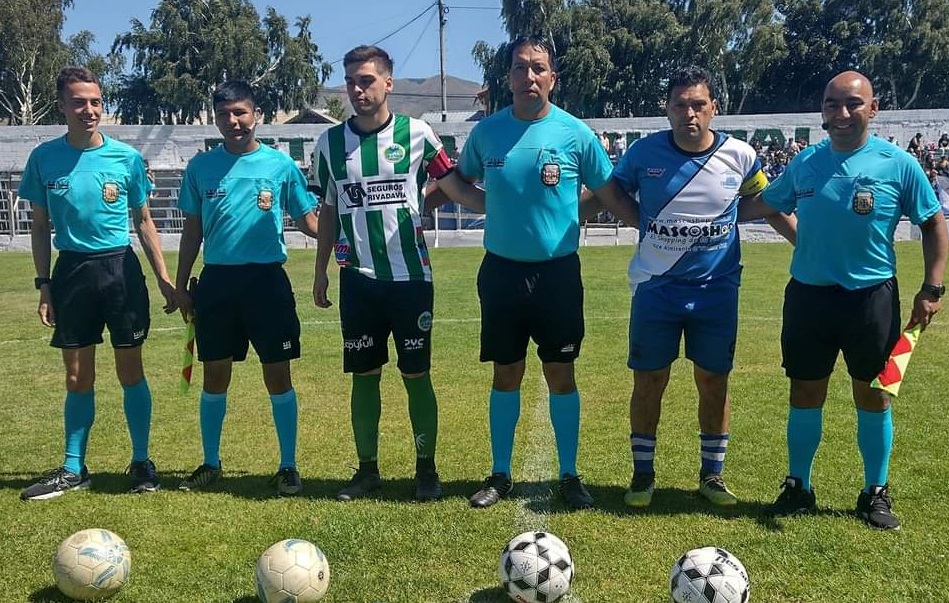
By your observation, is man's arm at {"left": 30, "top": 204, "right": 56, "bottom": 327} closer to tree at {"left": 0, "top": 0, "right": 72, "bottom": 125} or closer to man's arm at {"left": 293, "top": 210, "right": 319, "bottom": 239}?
man's arm at {"left": 293, "top": 210, "right": 319, "bottom": 239}

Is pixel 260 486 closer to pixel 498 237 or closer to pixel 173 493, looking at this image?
pixel 173 493

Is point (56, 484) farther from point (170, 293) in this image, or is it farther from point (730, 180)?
point (730, 180)

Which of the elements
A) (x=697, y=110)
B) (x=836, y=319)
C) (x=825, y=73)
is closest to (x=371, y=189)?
(x=697, y=110)

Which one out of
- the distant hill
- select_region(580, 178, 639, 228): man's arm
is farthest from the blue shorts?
the distant hill

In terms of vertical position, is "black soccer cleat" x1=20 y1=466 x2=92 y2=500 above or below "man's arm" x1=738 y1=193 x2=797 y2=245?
below

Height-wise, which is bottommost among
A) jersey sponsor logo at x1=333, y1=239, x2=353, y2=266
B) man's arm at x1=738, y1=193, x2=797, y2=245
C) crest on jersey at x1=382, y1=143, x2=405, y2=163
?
jersey sponsor logo at x1=333, y1=239, x2=353, y2=266

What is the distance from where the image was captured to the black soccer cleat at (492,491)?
4.29 m

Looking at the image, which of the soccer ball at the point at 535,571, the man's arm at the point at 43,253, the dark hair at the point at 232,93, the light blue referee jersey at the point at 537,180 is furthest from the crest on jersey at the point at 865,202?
the man's arm at the point at 43,253

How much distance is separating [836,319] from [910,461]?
158 centimetres

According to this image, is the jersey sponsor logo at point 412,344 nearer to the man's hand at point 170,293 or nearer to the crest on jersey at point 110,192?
the man's hand at point 170,293

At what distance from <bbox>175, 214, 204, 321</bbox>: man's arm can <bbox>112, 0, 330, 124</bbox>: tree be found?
1854 inches

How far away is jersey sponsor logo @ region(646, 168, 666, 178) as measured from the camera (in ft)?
13.5

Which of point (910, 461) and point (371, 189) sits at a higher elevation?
point (371, 189)

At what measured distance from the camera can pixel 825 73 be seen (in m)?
47.0
